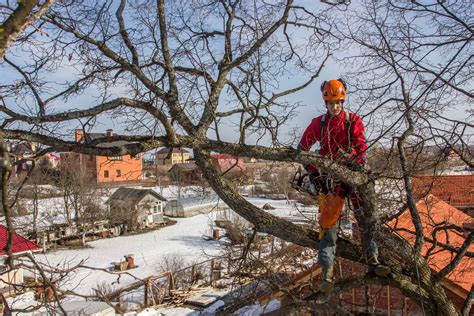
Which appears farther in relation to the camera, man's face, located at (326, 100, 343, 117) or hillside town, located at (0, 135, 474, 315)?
hillside town, located at (0, 135, 474, 315)

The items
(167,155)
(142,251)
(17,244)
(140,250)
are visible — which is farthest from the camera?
(140,250)

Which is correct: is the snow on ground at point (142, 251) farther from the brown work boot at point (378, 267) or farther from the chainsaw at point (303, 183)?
the brown work boot at point (378, 267)

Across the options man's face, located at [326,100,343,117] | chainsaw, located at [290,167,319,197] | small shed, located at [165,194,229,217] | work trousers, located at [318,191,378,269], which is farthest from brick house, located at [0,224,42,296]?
small shed, located at [165,194,229,217]

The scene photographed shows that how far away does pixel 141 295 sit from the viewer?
1906 centimetres

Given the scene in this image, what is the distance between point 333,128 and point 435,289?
69.5 inches

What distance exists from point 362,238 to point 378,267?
282 millimetres

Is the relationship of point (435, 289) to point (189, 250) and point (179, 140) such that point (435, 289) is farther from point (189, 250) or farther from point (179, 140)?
point (189, 250)

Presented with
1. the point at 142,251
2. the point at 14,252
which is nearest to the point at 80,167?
the point at 142,251

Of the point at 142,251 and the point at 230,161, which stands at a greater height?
the point at 230,161

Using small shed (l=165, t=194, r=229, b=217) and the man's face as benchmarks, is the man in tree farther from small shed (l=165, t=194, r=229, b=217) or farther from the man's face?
small shed (l=165, t=194, r=229, b=217)

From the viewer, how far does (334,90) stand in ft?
12.7

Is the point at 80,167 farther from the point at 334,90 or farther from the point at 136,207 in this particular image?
the point at 334,90

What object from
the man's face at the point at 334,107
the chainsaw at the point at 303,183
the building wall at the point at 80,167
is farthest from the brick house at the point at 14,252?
the building wall at the point at 80,167

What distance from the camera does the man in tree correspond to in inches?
148
